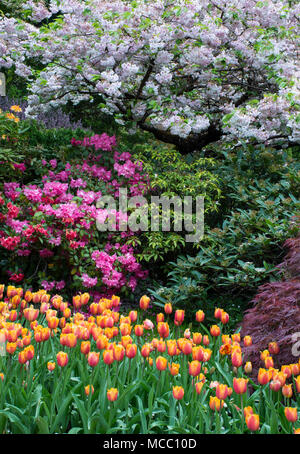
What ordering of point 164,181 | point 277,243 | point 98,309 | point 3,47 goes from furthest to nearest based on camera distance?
1. point 3,47
2. point 164,181
3. point 277,243
4. point 98,309

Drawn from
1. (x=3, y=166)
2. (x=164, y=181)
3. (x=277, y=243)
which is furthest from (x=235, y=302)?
(x=3, y=166)

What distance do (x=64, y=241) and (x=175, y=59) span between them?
2897 millimetres

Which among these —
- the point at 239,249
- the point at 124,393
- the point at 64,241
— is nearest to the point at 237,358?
the point at 124,393

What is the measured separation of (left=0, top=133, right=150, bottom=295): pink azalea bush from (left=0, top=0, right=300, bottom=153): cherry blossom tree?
1252 mm

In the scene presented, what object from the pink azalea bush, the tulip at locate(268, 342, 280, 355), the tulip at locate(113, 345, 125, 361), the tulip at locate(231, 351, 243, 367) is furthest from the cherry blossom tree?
the tulip at locate(113, 345, 125, 361)

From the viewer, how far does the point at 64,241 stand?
435 centimetres

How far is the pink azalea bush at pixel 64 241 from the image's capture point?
432cm

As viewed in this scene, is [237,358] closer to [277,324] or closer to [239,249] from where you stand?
[277,324]

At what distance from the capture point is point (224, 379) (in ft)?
7.48

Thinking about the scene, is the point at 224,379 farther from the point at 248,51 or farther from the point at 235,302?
the point at 248,51

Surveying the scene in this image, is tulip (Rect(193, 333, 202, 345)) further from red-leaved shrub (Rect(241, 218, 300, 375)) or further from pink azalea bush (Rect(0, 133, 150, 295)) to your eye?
pink azalea bush (Rect(0, 133, 150, 295))

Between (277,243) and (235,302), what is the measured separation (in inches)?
27.4

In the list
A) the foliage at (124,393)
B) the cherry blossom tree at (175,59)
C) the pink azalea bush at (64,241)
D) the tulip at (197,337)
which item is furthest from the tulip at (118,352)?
the cherry blossom tree at (175,59)

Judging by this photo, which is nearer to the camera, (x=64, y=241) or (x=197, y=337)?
(x=197, y=337)
